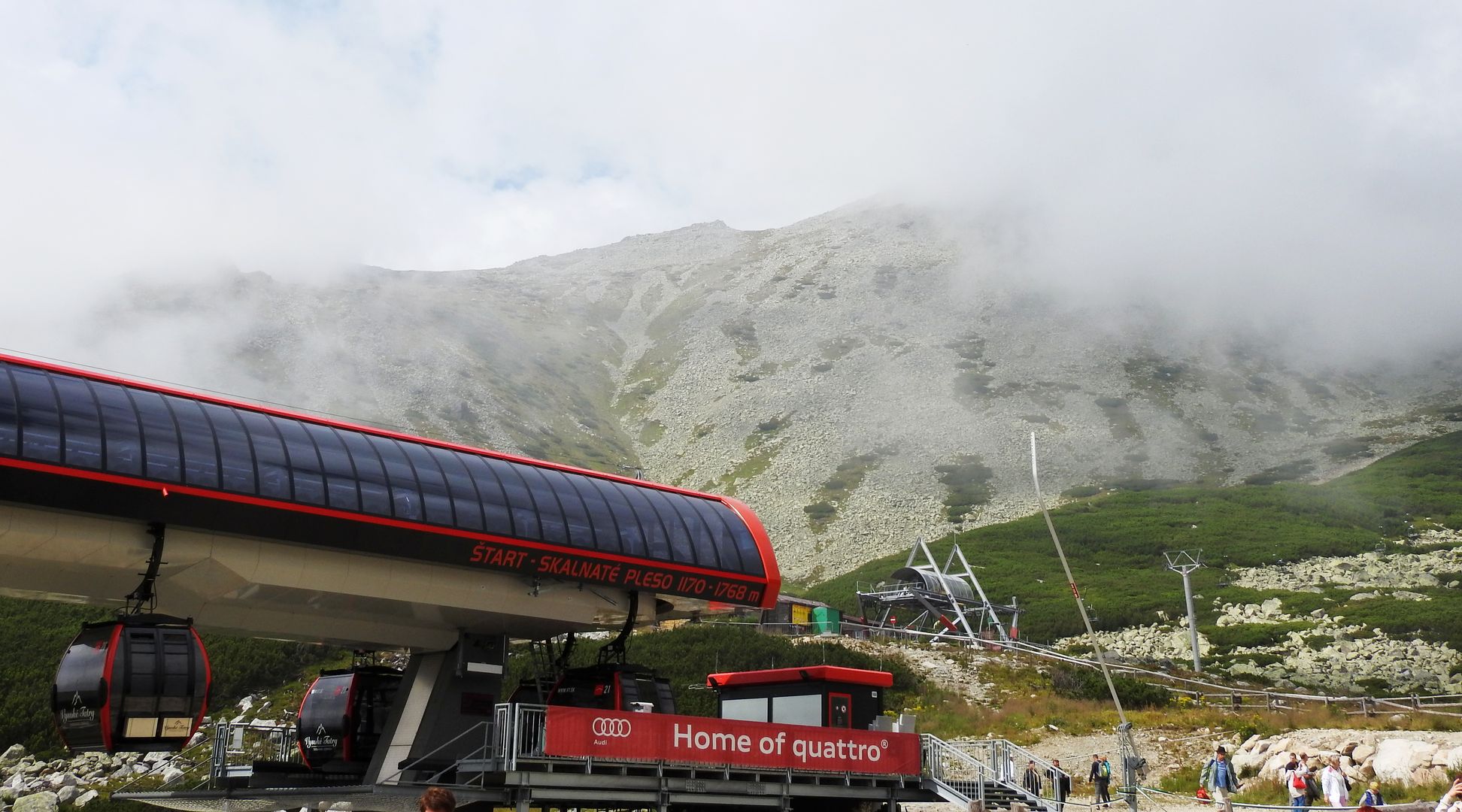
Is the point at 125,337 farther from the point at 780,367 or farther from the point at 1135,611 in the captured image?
the point at 1135,611

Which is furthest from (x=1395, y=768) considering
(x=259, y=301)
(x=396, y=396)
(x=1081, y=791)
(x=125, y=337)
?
(x=259, y=301)

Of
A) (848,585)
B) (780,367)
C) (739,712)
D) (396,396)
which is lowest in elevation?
(739,712)

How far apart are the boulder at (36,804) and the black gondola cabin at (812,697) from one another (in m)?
16.4

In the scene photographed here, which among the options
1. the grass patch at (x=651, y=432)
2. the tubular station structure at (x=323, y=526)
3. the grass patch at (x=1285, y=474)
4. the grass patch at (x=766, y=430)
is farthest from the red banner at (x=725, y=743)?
the grass patch at (x=651, y=432)

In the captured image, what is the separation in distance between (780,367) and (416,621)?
106 meters

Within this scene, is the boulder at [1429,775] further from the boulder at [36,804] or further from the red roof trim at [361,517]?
the boulder at [36,804]

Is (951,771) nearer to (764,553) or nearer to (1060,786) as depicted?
(1060,786)

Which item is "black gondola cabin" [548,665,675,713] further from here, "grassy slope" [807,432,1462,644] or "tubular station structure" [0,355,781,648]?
"grassy slope" [807,432,1462,644]

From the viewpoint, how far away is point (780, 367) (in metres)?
127

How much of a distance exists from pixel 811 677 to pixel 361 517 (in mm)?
11203

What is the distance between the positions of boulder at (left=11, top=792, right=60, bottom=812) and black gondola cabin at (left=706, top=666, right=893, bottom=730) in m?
16.4

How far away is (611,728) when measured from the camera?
66.7 feet

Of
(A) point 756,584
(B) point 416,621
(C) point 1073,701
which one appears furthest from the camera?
(C) point 1073,701

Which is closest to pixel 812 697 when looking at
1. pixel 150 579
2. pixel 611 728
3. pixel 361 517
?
pixel 611 728
